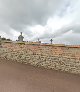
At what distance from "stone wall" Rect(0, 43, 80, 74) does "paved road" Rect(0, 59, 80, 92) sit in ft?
1.25

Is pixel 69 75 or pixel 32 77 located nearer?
pixel 69 75

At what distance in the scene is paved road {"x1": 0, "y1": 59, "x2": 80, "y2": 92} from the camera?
797 cm

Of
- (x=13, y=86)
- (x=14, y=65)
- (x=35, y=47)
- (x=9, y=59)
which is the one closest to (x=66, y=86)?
(x=13, y=86)

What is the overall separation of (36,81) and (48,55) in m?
1.84

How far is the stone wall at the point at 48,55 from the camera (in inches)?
342

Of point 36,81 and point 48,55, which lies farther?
point 48,55

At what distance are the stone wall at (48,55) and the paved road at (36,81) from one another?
1.25 feet

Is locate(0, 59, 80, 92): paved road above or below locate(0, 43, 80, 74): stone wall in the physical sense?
below

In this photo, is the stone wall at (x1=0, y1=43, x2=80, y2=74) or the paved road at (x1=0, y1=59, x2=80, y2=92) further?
the stone wall at (x1=0, y1=43, x2=80, y2=74)

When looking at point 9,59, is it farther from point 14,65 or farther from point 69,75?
point 69,75

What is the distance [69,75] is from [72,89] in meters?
0.90

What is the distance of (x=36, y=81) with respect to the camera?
871 cm

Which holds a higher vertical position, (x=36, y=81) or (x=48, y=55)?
(x=48, y=55)

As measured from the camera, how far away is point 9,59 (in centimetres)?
1195
